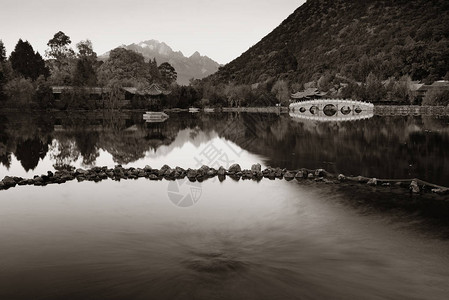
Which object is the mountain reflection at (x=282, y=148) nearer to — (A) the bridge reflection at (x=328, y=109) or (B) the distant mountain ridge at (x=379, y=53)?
(A) the bridge reflection at (x=328, y=109)

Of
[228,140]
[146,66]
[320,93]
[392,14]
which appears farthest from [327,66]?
[228,140]

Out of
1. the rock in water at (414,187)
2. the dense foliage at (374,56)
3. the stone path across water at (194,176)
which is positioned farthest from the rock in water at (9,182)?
the dense foliage at (374,56)

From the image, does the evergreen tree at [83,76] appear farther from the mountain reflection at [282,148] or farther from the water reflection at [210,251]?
the water reflection at [210,251]

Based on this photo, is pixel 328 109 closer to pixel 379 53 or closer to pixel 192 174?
pixel 379 53

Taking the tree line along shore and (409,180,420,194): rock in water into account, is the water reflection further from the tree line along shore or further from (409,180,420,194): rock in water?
the tree line along shore

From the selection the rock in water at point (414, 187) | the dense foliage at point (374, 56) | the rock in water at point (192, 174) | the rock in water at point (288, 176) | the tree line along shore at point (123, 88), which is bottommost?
the rock in water at point (414, 187)

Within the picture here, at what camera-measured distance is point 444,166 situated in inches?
918

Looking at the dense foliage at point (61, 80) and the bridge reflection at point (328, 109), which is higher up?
the dense foliage at point (61, 80)

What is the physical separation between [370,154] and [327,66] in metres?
133

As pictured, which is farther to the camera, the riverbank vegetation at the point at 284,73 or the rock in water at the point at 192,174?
the riverbank vegetation at the point at 284,73

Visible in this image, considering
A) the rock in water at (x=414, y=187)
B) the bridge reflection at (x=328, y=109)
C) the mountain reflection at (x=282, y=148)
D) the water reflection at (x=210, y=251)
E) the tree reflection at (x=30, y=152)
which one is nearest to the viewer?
the water reflection at (x=210, y=251)

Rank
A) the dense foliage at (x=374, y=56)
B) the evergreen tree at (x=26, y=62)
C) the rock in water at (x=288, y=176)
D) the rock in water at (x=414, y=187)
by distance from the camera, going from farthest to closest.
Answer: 1. the dense foliage at (x=374, y=56)
2. the evergreen tree at (x=26, y=62)
3. the rock in water at (x=288, y=176)
4. the rock in water at (x=414, y=187)

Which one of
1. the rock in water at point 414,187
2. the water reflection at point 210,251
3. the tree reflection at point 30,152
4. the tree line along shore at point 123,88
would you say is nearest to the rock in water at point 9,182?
the water reflection at point 210,251

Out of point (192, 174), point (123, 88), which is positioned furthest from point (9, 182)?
point (123, 88)
